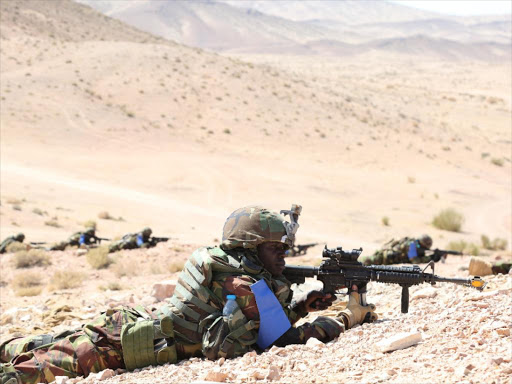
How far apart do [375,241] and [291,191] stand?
674 centimetres

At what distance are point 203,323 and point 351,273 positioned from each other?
1120 millimetres

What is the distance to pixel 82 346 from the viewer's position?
4.61 metres

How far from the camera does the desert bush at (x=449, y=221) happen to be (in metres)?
19.4

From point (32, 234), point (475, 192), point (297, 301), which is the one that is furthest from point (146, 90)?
point (297, 301)

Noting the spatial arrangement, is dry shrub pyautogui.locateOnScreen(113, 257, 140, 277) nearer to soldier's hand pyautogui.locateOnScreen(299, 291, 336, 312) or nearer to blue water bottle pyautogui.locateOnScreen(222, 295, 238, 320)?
soldier's hand pyautogui.locateOnScreen(299, 291, 336, 312)

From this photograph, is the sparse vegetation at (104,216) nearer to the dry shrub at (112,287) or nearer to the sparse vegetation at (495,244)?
the dry shrub at (112,287)

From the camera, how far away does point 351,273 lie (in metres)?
4.72

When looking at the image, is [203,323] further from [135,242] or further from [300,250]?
[135,242]

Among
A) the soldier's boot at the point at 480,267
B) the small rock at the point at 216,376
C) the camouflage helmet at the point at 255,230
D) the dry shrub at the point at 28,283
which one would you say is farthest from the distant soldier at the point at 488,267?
the dry shrub at the point at 28,283

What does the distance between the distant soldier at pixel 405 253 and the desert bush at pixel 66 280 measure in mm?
4631

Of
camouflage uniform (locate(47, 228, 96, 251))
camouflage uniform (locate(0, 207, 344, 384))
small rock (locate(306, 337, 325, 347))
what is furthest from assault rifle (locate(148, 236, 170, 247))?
small rock (locate(306, 337, 325, 347))

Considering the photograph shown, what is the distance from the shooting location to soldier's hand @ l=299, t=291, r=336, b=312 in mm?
4805

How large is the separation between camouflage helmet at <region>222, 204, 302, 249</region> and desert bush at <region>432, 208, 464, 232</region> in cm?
1589

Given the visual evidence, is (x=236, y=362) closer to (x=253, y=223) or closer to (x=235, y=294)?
(x=235, y=294)
